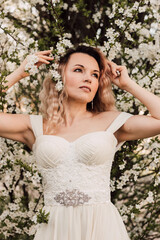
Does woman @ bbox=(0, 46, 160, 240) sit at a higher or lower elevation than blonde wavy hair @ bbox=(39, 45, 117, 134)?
lower

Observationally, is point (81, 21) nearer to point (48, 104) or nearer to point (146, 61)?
point (146, 61)

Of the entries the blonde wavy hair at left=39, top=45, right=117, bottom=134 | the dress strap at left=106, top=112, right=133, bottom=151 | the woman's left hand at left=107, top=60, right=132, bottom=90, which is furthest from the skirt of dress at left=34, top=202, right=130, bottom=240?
the woman's left hand at left=107, top=60, right=132, bottom=90

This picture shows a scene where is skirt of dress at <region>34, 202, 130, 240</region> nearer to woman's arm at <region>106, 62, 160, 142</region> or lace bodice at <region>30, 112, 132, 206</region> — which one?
lace bodice at <region>30, 112, 132, 206</region>

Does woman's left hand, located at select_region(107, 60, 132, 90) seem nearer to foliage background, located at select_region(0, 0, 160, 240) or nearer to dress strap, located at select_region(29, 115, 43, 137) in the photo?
foliage background, located at select_region(0, 0, 160, 240)

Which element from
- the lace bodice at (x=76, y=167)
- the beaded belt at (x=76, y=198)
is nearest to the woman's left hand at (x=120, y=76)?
the lace bodice at (x=76, y=167)

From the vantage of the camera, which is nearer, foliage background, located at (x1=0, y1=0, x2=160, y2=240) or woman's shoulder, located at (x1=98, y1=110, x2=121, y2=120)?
woman's shoulder, located at (x1=98, y1=110, x2=121, y2=120)

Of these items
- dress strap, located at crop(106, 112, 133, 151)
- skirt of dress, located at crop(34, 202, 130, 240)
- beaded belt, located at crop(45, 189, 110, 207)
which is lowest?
skirt of dress, located at crop(34, 202, 130, 240)

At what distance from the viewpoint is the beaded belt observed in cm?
214

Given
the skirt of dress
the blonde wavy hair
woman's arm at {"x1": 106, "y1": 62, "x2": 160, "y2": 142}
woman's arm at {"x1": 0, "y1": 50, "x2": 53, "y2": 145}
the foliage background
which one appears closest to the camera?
the skirt of dress

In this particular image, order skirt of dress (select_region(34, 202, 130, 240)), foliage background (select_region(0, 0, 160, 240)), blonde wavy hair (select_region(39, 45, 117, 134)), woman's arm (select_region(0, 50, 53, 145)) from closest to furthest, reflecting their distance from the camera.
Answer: skirt of dress (select_region(34, 202, 130, 240))
woman's arm (select_region(0, 50, 53, 145))
blonde wavy hair (select_region(39, 45, 117, 134))
foliage background (select_region(0, 0, 160, 240))

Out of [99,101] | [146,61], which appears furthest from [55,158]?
[146,61]

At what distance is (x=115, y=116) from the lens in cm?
239

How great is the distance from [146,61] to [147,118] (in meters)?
1.33

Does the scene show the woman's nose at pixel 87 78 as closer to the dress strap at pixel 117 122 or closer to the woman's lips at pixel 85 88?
the woman's lips at pixel 85 88
